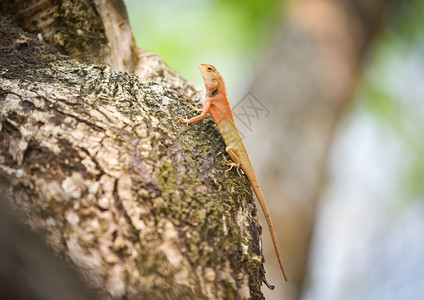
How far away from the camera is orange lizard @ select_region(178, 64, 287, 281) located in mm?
2588

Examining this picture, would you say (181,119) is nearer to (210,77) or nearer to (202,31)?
(210,77)

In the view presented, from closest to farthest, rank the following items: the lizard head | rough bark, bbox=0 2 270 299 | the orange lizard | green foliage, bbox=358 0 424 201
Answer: rough bark, bbox=0 2 270 299
the orange lizard
the lizard head
green foliage, bbox=358 0 424 201

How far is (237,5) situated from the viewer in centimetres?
830

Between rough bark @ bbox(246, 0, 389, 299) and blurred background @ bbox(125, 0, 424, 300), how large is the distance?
2cm

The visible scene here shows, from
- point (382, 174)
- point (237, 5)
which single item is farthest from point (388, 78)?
point (237, 5)

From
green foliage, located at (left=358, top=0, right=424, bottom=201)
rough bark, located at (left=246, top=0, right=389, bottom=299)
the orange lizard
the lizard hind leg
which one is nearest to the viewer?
the lizard hind leg

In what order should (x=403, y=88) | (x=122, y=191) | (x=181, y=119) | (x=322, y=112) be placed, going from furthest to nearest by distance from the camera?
(x=403, y=88), (x=322, y=112), (x=181, y=119), (x=122, y=191)

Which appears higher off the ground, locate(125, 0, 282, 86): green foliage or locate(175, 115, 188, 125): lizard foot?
locate(125, 0, 282, 86): green foliage

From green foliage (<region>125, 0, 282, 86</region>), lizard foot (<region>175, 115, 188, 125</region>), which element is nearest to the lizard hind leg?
lizard foot (<region>175, 115, 188, 125</region>)

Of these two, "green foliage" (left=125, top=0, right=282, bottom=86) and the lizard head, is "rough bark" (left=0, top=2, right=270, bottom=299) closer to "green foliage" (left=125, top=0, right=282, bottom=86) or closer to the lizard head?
the lizard head

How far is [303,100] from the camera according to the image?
5.45m

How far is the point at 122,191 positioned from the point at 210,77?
2171 mm

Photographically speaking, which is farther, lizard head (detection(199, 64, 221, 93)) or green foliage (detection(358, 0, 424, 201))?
green foliage (detection(358, 0, 424, 201))

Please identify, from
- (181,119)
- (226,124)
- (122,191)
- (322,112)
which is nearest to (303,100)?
(322,112)
